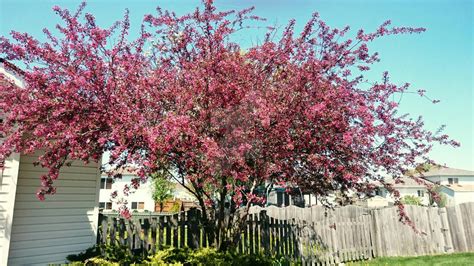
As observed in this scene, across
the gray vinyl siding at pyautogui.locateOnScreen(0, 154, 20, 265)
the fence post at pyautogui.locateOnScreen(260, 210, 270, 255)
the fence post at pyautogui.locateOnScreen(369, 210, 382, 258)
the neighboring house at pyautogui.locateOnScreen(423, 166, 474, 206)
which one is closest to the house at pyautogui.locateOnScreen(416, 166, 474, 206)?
the neighboring house at pyautogui.locateOnScreen(423, 166, 474, 206)

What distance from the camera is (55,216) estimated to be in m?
6.79

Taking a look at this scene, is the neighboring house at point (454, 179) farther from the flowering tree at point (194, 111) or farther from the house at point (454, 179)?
the flowering tree at point (194, 111)

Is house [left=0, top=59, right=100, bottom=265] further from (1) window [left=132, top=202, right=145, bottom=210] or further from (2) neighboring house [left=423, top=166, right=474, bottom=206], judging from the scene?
(2) neighboring house [left=423, top=166, right=474, bottom=206]

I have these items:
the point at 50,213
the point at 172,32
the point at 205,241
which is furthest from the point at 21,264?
the point at 172,32

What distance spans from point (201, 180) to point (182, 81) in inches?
58.9

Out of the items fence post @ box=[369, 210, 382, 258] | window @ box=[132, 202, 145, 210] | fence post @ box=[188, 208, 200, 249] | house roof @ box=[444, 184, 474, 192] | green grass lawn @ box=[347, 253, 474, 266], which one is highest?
house roof @ box=[444, 184, 474, 192]

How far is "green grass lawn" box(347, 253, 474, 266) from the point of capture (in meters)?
9.18

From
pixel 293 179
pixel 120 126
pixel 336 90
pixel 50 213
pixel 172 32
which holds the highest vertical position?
pixel 172 32

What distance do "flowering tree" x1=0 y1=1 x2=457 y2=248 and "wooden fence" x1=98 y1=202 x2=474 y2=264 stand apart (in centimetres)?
152

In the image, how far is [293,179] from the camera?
521 centimetres

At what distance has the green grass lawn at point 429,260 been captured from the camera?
9177mm

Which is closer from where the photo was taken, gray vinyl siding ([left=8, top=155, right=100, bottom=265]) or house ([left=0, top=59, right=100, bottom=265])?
house ([left=0, top=59, right=100, bottom=265])

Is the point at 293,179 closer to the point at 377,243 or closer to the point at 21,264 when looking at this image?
the point at 21,264

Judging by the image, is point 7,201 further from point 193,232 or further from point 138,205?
point 138,205
